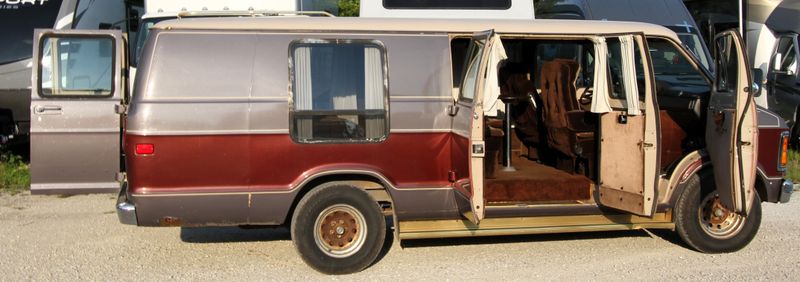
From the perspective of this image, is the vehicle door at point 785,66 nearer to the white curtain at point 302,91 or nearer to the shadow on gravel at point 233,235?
the shadow on gravel at point 233,235

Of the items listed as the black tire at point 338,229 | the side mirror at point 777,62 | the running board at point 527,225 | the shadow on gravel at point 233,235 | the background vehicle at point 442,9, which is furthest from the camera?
the side mirror at point 777,62

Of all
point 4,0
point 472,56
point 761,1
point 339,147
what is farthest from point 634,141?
point 4,0

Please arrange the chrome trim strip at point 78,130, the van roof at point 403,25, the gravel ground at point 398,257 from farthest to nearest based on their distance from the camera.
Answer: the chrome trim strip at point 78,130, the gravel ground at point 398,257, the van roof at point 403,25

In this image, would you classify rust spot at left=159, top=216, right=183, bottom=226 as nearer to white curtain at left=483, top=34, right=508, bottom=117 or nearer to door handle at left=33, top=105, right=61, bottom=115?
door handle at left=33, top=105, right=61, bottom=115

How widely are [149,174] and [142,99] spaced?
53cm

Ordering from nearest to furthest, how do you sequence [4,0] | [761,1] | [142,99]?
[142,99], [4,0], [761,1]

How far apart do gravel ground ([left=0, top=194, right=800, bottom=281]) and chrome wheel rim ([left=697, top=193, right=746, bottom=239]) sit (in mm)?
195

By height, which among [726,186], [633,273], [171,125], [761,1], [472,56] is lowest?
[633,273]

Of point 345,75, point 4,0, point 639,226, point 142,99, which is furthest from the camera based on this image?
point 4,0

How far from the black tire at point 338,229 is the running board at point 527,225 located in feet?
0.91

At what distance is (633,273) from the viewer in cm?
619

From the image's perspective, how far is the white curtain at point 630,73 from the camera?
20.4 ft

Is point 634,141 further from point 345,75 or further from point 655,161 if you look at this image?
point 345,75

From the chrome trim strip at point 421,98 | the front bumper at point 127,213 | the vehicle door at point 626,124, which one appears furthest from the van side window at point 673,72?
the front bumper at point 127,213
